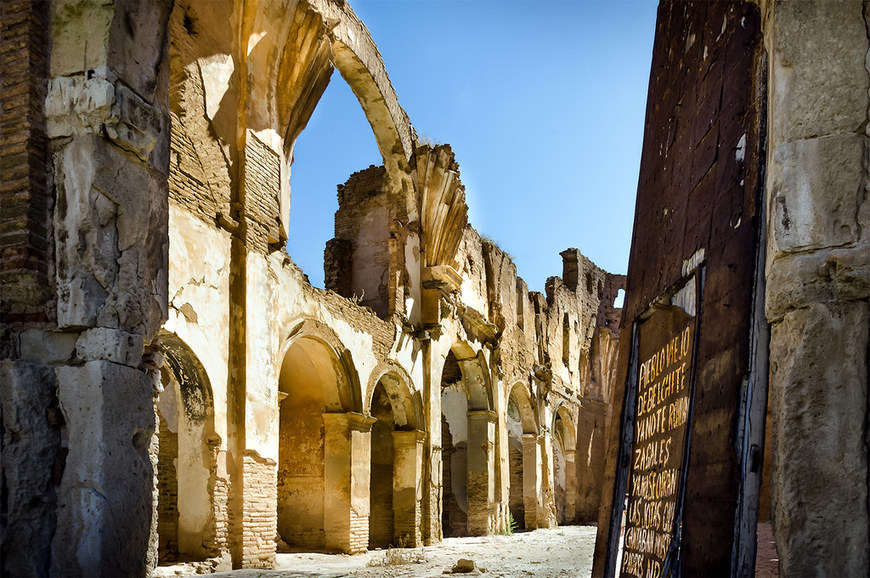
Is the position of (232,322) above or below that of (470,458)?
above

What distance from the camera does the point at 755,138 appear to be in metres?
3.27

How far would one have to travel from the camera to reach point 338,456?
12.6 m

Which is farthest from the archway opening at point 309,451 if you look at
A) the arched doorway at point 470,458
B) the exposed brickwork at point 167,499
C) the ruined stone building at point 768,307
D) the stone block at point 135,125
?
the ruined stone building at point 768,307

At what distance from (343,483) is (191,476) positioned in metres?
3.85

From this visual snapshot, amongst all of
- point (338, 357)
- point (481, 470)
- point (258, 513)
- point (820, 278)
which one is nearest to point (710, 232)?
point (820, 278)

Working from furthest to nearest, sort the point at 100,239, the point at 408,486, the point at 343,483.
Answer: the point at 408,486 → the point at 343,483 → the point at 100,239

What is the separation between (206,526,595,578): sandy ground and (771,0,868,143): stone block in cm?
671

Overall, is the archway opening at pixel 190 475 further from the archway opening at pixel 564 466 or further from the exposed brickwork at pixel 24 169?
the archway opening at pixel 564 466

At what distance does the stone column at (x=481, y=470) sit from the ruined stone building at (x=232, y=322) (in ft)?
0.21

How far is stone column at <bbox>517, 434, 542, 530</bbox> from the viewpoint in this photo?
21.2m

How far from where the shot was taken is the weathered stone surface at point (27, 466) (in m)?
3.84

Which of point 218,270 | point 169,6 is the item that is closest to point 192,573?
point 218,270

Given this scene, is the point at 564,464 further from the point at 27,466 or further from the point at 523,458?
the point at 27,466

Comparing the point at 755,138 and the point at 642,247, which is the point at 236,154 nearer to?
the point at 642,247
